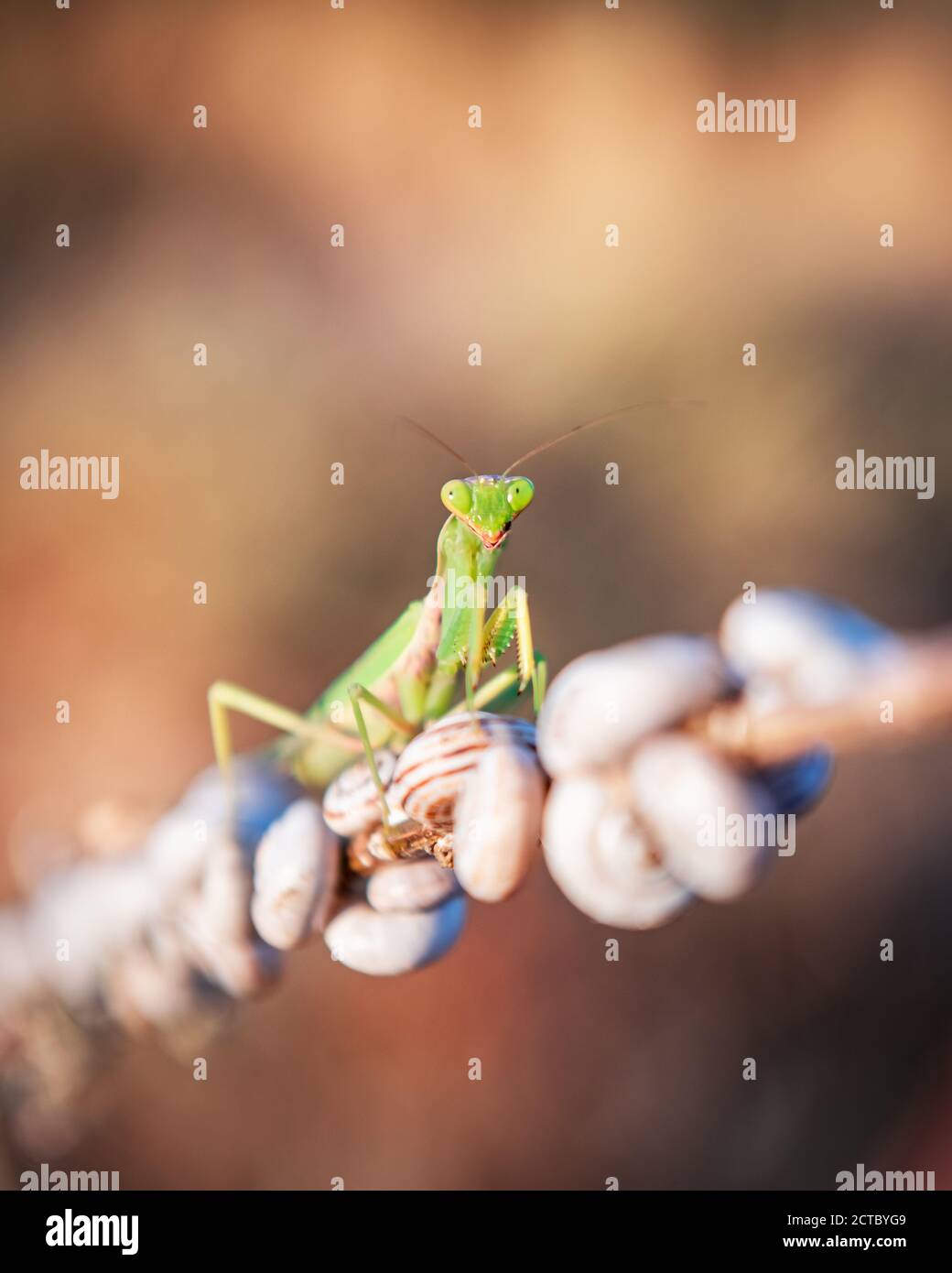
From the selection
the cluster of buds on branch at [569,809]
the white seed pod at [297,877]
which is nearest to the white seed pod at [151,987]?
the cluster of buds on branch at [569,809]

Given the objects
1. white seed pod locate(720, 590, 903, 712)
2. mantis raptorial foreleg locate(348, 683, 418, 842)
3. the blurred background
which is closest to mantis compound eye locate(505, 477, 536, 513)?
mantis raptorial foreleg locate(348, 683, 418, 842)

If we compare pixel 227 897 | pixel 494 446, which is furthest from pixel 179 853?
pixel 494 446

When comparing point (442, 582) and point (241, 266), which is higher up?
point (241, 266)

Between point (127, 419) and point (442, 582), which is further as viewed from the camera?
point (127, 419)

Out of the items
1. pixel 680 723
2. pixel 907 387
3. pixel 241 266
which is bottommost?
pixel 680 723

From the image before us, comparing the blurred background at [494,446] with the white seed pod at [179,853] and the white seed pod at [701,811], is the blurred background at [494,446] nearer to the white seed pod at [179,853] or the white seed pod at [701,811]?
the white seed pod at [179,853]

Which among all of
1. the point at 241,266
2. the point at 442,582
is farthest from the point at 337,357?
the point at 442,582
